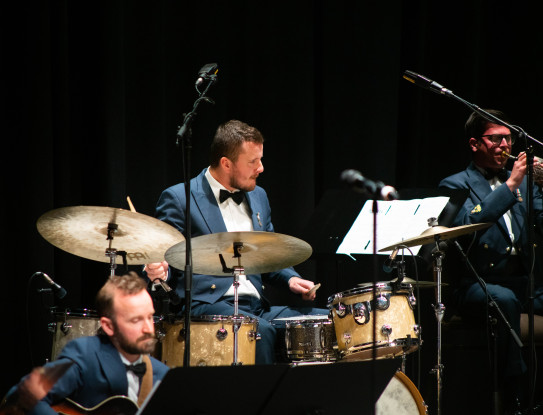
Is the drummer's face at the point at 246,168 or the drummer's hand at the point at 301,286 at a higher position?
the drummer's face at the point at 246,168

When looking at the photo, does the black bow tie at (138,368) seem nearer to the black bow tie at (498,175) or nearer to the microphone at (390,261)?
the microphone at (390,261)

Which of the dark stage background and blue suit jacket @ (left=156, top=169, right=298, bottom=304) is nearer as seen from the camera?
blue suit jacket @ (left=156, top=169, right=298, bottom=304)

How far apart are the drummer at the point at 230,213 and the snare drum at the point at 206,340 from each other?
33cm

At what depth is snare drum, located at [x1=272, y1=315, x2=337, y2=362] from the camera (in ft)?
13.4

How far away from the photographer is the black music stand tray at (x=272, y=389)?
2594 millimetres

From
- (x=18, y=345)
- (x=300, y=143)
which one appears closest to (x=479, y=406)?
(x=300, y=143)

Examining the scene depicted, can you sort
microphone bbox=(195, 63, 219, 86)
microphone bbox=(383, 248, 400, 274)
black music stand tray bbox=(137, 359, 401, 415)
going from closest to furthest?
1. black music stand tray bbox=(137, 359, 401, 415)
2. microphone bbox=(195, 63, 219, 86)
3. microphone bbox=(383, 248, 400, 274)

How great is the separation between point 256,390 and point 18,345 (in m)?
2.26

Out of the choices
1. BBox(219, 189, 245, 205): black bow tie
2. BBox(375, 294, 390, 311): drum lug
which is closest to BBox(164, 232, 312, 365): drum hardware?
BBox(375, 294, 390, 311): drum lug

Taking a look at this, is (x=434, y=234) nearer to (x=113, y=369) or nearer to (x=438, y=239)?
(x=438, y=239)

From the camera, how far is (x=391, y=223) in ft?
14.5

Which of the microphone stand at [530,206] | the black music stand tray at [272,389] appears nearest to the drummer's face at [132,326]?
the black music stand tray at [272,389]

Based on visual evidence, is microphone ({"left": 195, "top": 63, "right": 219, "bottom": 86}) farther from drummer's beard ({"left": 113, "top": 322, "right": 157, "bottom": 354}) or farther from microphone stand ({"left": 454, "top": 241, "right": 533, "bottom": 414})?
microphone stand ({"left": 454, "top": 241, "right": 533, "bottom": 414})

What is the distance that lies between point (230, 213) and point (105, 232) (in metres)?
1.03
